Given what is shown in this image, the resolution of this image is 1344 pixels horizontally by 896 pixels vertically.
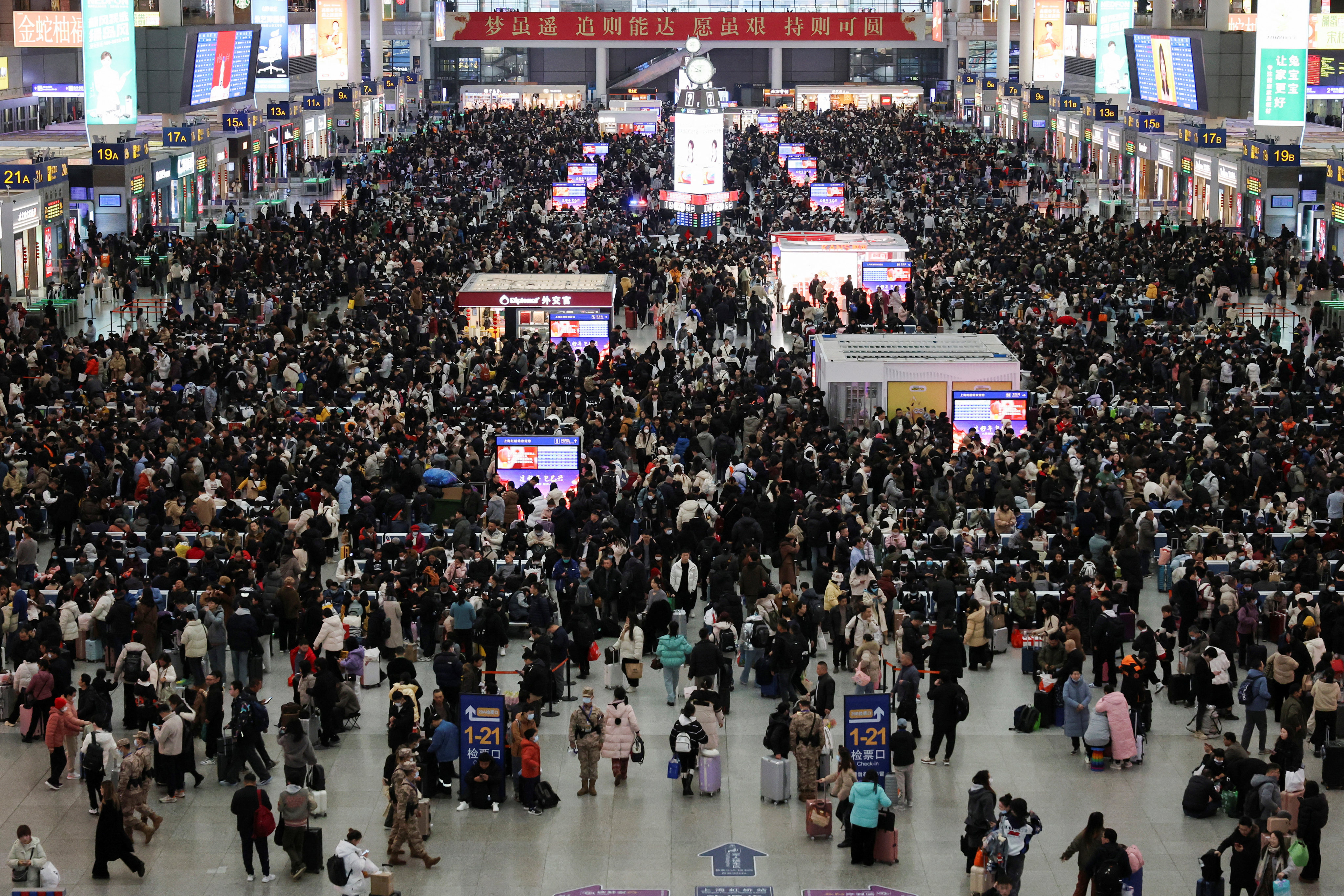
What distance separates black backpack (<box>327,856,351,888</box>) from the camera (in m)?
13.2

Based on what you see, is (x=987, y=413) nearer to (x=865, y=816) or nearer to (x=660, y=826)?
(x=660, y=826)

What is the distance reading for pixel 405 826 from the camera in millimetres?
14344

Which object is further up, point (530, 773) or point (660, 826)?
point (530, 773)

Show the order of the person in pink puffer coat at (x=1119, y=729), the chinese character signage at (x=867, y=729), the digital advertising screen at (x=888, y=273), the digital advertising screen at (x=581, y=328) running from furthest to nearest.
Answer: the digital advertising screen at (x=888, y=273) < the digital advertising screen at (x=581, y=328) < the person in pink puffer coat at (x=1119, y=729) < the chinese character signage at (x=867, y=729)

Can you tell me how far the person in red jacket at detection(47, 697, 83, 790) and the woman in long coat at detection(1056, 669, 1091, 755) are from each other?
27.3ft

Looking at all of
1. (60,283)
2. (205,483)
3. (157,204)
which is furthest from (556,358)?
(157,204)

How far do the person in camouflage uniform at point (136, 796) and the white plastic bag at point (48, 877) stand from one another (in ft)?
3.95

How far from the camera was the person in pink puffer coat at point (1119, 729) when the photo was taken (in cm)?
1619

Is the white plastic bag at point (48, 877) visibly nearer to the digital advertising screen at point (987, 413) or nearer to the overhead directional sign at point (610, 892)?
the overhead directional sign at point (610, 892)

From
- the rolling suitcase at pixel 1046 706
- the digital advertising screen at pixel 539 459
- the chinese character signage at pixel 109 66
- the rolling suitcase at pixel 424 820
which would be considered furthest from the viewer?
the chinese character signage at pixel 109 66

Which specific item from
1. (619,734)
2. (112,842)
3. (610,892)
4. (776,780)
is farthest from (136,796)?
(776,780)

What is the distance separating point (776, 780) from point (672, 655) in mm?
2455

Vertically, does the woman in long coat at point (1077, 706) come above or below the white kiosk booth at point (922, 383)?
below

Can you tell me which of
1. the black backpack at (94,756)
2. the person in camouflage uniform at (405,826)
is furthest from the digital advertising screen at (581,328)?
the person in camouflage uniform at (405,826)
